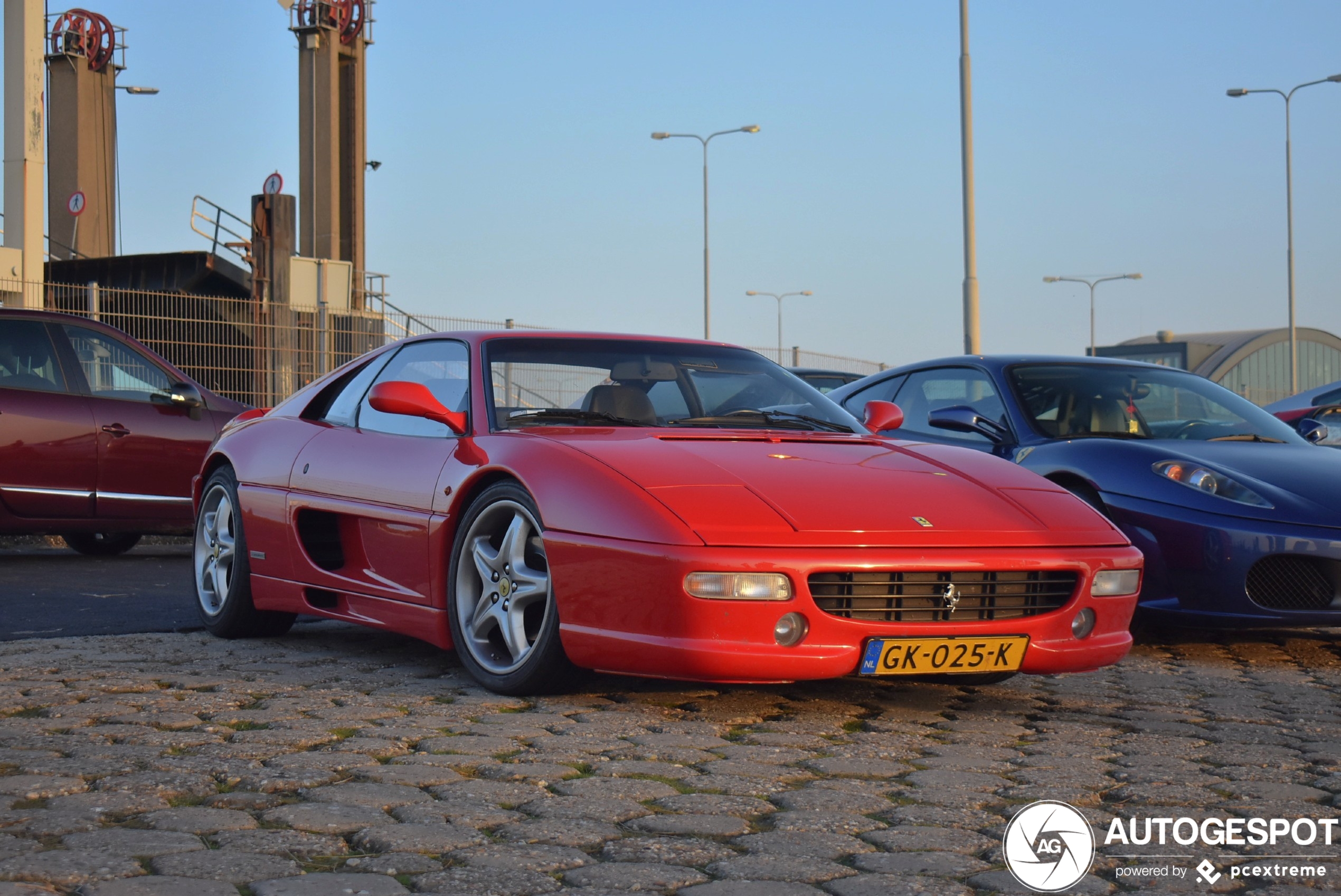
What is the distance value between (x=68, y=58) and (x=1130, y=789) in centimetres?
4346

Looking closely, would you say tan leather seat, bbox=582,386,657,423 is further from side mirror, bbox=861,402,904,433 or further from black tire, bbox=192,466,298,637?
black tire, bbox=192,466,298,637

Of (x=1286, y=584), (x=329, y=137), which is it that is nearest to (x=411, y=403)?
(x=1286, y=584)

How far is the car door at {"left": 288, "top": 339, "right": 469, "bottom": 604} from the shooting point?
4.93 m

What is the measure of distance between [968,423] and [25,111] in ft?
46.1

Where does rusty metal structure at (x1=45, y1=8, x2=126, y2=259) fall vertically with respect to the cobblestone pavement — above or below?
above

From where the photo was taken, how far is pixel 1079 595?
4.37 m

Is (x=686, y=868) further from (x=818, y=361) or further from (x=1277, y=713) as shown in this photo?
(x=818, y=361)

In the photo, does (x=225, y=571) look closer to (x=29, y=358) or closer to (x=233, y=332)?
(x=29, y=358)

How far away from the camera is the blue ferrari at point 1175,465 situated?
17.9ft

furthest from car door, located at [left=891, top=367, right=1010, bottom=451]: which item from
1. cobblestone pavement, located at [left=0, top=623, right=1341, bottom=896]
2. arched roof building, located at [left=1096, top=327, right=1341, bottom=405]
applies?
arched roof building, located at [left=1096, top=327, right=1341, bottom=405]

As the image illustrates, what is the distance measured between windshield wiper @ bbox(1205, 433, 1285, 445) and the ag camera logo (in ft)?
12.4

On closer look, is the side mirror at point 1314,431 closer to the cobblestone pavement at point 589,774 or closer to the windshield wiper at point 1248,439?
the windshield wiper at point 1248,439

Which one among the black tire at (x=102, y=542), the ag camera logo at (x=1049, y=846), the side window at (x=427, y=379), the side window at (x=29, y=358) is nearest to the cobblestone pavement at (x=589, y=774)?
the ag camera logo at (x=1049, y=846)

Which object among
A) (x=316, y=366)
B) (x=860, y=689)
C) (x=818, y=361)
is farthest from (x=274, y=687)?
(x=818, y=361)
